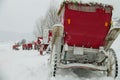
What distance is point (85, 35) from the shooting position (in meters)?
8.41

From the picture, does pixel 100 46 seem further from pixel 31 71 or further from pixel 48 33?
pixel 48 33

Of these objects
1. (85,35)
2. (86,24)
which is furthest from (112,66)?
(86,24)

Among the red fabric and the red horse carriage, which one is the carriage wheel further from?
the red fabric

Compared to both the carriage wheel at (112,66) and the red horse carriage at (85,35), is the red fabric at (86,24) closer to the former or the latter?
the red horse carriage at (85,35)

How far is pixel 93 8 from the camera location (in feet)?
27.5

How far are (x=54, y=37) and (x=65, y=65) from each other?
829 mm

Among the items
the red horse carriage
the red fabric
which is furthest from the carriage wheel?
the red fabric

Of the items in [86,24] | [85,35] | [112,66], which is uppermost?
[86,24]

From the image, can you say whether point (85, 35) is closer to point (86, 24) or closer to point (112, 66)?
point (86, 24)

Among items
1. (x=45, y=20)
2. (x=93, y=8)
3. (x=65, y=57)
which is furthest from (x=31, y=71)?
(x=45, y=20)

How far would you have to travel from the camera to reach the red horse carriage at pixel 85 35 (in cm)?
833

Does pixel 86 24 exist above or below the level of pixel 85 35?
above

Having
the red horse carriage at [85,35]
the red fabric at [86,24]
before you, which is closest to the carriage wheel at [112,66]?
the red horse carriage at [85,35]

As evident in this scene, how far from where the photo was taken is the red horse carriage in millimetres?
8328
